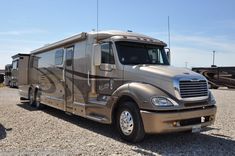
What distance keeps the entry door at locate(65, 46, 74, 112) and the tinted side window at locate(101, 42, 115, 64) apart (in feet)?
6.80

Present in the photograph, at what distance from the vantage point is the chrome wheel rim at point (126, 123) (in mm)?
7710

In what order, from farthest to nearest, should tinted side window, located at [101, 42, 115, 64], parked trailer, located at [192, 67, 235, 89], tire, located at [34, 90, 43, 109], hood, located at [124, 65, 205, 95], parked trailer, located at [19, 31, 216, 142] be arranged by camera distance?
parked trailer, located at [192, 67, 235, 89] < tire, located at [34, 90, 43, 109] < tinted side window, located at [101, 42, 115, 64] < hood, located at [124, 65, 205, 95] < parked trailer, located at [19, 31, 216, 142]

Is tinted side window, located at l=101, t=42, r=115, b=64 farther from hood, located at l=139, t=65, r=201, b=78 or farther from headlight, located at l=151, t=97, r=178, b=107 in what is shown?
headlight, located at l=151, t=97, r=178, b=107

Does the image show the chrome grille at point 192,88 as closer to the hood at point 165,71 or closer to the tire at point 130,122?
the hood at point 165,71

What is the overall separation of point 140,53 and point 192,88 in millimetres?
1911

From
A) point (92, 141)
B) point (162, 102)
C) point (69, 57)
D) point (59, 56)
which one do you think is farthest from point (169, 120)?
point (59, 56)

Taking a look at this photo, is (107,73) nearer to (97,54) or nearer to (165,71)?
(97,54)

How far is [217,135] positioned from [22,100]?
12545 millimetres

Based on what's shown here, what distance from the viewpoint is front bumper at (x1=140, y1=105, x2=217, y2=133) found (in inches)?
279

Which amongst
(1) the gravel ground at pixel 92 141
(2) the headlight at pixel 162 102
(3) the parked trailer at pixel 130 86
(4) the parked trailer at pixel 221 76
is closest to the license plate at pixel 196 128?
(3) the parked trailer at pixel 130 86

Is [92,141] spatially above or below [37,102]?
below

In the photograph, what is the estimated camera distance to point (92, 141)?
7949 mm

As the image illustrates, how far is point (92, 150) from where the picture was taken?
23.1ft

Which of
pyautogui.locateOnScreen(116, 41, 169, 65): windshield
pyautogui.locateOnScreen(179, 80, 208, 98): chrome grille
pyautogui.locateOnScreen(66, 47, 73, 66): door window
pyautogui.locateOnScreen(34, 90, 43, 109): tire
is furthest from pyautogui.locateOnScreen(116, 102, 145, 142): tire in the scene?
pyautogui.locateOnScreen(34, 90, 43, 109): tire
